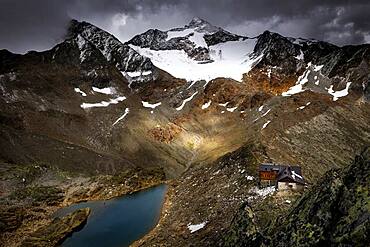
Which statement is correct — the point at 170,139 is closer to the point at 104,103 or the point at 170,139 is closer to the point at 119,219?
the point at 104,103

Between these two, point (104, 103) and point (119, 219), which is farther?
point (104, 103)

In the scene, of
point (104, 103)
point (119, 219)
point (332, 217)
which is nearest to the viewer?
point (332, 217)

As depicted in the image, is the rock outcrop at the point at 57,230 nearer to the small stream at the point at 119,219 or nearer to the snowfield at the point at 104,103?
the small stream at the point at 119,219

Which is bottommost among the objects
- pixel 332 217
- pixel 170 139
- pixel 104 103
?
pixel 170 139

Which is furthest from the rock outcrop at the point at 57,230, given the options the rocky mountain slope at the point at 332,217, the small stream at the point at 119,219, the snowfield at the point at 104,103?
the snowfield at the point at 104,103

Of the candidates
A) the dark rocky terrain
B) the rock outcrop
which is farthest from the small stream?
the dark rocky terrain

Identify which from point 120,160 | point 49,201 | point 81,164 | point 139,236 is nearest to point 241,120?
point 120,160

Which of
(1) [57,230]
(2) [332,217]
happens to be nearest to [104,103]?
(1) [57,230]

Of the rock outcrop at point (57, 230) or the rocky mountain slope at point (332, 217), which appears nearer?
the rocky mountain slope at point (332, 217)
